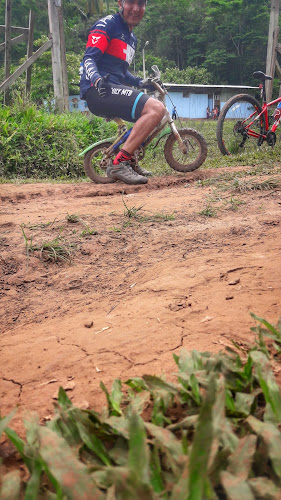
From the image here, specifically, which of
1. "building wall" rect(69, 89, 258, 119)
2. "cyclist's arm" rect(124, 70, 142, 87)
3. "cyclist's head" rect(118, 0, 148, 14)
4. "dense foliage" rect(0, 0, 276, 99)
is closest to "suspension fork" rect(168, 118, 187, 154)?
"cyclist's arm" rect(124, 70, 142, 87)

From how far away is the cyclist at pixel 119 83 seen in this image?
189 inches

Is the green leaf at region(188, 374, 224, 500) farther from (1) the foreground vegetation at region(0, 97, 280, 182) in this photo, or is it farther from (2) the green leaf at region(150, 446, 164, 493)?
(1) the foreground vegetation at region(0, 97, 280, 182)

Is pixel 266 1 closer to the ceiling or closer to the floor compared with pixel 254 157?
closer to the ceiling

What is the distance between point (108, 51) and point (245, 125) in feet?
8.81

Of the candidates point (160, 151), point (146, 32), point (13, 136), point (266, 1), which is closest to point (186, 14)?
point (146, 32)

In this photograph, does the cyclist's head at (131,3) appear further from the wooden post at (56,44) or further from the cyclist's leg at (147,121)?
the wooden post at (56,44)

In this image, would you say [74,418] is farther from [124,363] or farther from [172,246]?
[172,246]

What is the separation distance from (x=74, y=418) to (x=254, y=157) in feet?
17.7

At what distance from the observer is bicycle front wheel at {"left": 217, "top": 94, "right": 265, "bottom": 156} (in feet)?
22.2

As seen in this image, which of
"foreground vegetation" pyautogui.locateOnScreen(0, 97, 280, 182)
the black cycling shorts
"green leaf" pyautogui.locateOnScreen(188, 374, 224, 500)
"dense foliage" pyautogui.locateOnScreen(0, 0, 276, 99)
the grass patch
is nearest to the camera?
"green leaf" pyautogui.locateOnScreen(188, 374, 224, 500)

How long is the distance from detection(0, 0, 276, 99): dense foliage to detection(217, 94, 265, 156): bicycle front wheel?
21713 millimetres

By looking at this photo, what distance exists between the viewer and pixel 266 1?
30.1 meters

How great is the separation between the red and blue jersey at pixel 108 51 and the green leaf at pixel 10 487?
14.7ft

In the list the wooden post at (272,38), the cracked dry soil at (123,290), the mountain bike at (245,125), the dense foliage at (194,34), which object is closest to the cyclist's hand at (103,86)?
the cracked dry soil at (123,290)
